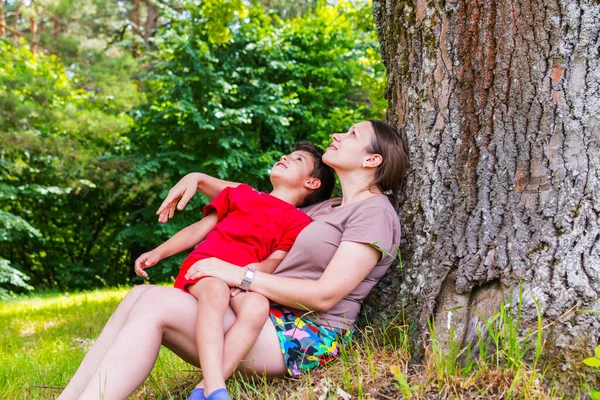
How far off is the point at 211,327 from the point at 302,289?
42 cm

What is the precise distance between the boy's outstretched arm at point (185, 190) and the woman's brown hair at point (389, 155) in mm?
805

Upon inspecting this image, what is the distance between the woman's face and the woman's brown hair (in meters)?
0.03

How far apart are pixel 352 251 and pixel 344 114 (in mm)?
9975

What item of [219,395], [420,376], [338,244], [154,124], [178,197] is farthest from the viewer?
[154,124]

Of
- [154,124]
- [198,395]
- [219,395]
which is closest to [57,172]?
[154,124]

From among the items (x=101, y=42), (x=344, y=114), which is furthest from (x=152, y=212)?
(x=101, y=42)

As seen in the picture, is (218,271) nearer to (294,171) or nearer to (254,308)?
(254,308)

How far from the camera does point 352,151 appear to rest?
2.80 metres

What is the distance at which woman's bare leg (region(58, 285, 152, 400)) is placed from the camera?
2408 millimetres

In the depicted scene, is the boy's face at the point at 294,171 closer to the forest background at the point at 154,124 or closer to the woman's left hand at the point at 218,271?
the woman's left hand at the point at 218,271

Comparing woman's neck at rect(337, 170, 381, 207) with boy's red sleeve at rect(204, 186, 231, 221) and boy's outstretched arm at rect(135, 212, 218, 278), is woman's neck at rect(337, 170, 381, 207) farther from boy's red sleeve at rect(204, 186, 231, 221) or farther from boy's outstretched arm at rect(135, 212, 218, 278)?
boy's outstretched arm at rect(135, 212, 218, 278)

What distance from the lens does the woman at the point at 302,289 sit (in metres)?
2.27

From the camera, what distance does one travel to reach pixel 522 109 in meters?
2.30

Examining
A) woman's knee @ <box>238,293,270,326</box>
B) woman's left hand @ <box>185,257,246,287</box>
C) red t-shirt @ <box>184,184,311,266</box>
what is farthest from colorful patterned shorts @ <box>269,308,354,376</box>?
red t-shirt @ <box>184,184,311,266</box>
